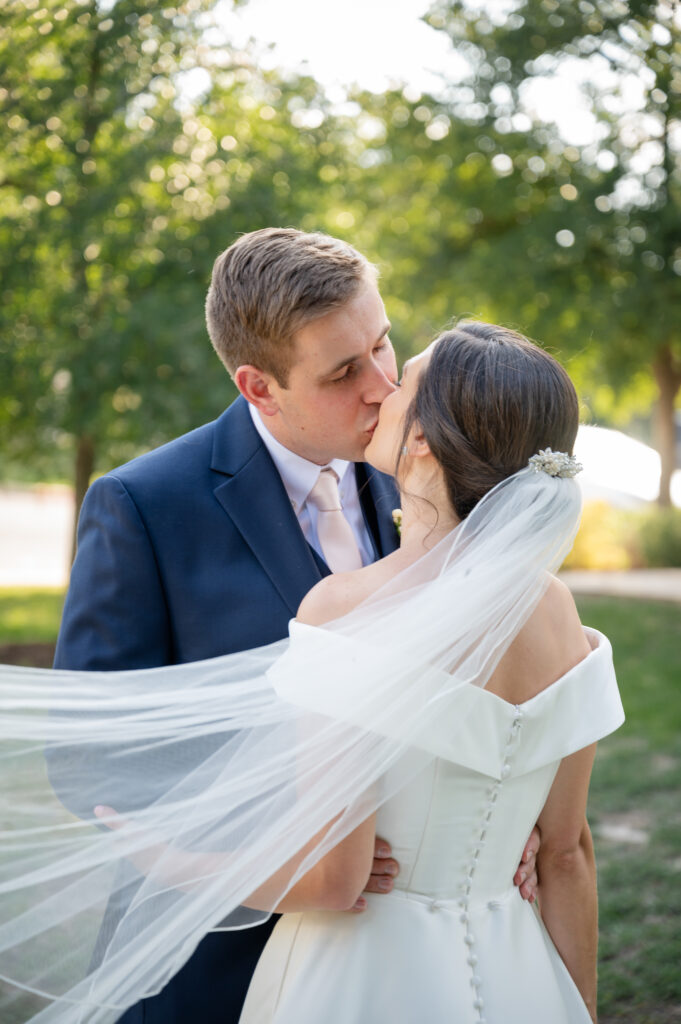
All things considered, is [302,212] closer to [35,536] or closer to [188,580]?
[188,580]

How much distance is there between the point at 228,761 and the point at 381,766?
367mm

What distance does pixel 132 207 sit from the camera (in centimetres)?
762

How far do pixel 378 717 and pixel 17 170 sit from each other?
671cm

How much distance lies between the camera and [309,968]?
2117 millimetres

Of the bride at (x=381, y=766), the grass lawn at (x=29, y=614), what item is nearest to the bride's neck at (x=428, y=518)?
the bride at (x=381, y=766)

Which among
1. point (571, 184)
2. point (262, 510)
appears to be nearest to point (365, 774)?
point (262, 510)

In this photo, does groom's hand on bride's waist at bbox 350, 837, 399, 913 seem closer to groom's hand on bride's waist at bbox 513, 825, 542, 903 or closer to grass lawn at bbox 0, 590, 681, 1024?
groom's hand on bride's waist at bbox 513, 825, 542, 903

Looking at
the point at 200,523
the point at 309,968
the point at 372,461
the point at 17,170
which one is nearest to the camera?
the point at 309,968

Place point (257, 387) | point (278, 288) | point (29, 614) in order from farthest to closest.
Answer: point (29, 614) → point (257, 387) → point (278, 288)

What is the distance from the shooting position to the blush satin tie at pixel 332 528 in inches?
109

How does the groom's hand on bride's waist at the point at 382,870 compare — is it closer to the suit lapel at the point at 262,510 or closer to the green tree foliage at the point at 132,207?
the suit lapel at the point at 262,510

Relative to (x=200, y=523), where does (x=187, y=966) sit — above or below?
below

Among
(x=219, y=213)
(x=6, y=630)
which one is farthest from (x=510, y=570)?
(x=6, y=630)

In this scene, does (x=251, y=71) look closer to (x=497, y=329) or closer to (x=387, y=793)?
(x=497, y=329)
